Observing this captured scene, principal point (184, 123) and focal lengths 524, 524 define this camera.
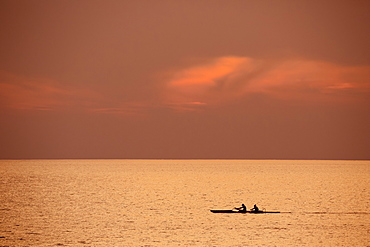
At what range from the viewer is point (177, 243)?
4356 cm

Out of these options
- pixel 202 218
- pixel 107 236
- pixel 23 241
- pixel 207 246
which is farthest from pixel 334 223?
pixel 23 241

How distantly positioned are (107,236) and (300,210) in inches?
1239

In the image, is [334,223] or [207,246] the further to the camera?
[334,223]

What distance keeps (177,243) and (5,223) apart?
21.2 metres

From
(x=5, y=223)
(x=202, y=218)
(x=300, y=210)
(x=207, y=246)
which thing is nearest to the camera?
(x=207, y=246)

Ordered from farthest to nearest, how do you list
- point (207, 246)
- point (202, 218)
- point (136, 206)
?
point (136, 206), point (202, 218), point (207, 246)

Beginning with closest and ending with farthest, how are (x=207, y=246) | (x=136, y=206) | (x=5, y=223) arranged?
(x=207, y=246) < (x=5, y=223) < (x=136, y=206)

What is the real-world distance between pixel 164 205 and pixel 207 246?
111 ft

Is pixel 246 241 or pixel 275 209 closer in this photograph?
pixel 246 241

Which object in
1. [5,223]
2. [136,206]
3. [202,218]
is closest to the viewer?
[5,223]

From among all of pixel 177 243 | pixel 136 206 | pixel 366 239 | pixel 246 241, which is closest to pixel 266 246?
pixel 246 241

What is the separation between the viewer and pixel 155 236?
46875mm

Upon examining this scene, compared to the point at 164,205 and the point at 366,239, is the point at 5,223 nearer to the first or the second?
the point at 164,205

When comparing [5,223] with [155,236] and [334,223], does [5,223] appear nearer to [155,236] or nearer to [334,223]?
[155,236]
